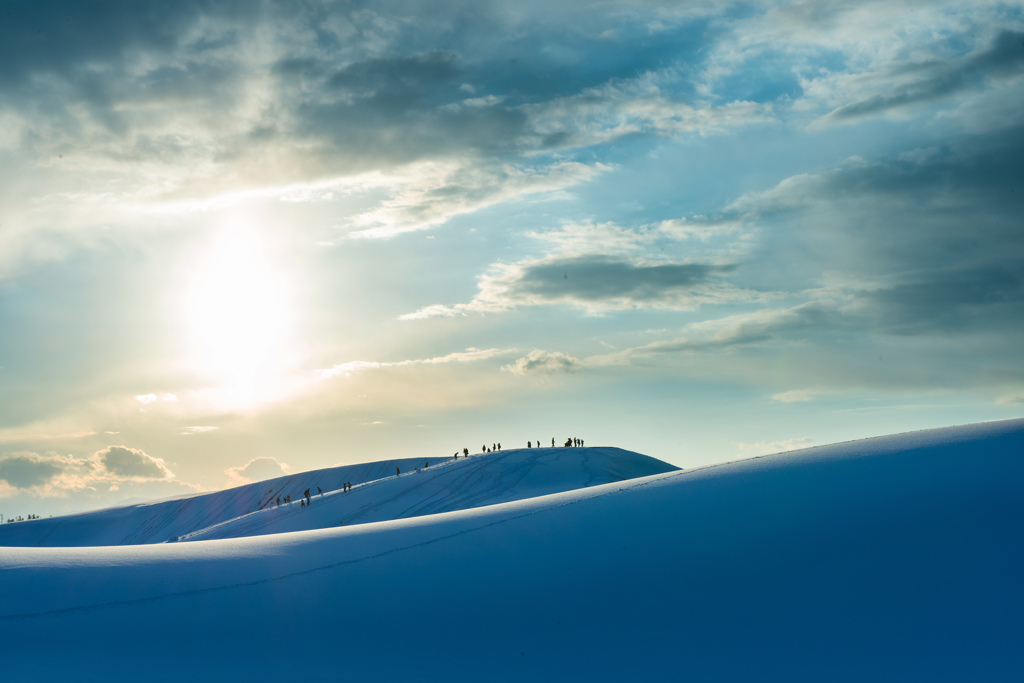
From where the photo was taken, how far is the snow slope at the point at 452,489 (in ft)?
127

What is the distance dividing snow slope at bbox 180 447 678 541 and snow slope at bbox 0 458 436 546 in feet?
102

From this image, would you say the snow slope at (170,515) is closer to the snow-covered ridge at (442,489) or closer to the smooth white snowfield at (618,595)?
the snow-covered ridge at (442,489)

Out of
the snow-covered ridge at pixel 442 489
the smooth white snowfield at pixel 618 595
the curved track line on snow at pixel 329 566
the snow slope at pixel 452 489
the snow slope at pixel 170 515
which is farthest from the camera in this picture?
the snow slope at pixel 170 515

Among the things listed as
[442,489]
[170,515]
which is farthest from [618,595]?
[170,515]

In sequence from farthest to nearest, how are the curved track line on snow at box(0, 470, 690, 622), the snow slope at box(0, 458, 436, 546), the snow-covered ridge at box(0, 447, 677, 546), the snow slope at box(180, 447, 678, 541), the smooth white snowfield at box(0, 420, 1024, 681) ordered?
1. the snow slope at box(0, 458, 436, 546)
2. the snow-covered ridge at box(0, 447, 677, 546)
3. the snow slope at box(180, 447, 678, 541)
4. the curved track line on snow at box(0, 470, 690, 622)
5. the smooth white snowfield at box(0, 420, 1024, 681)

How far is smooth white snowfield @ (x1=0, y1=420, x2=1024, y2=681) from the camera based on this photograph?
8250 millimetres

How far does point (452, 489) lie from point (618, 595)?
32.9 m

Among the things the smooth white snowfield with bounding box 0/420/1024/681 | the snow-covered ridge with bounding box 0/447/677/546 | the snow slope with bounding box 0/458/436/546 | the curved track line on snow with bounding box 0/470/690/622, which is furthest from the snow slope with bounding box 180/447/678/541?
the snow slope with bounding box 0/458/436/546

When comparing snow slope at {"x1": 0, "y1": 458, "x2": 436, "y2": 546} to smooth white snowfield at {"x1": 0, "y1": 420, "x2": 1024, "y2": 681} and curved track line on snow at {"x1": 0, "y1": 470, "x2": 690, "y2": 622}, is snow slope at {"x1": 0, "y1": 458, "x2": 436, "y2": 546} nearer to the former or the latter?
curved track line on snow at {"x1": 0, "y1": 470, "x2": 690, "y2": 622}

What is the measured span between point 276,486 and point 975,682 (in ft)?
276

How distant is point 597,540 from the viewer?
37.6 feet

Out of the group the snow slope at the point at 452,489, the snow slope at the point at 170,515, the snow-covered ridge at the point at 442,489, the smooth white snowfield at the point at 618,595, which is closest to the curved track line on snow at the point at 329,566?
the smooth white snowfield at the point at 618,595

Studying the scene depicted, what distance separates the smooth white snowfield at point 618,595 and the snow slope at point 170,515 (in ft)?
213

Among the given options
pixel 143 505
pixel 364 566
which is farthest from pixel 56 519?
pixel 364 566
